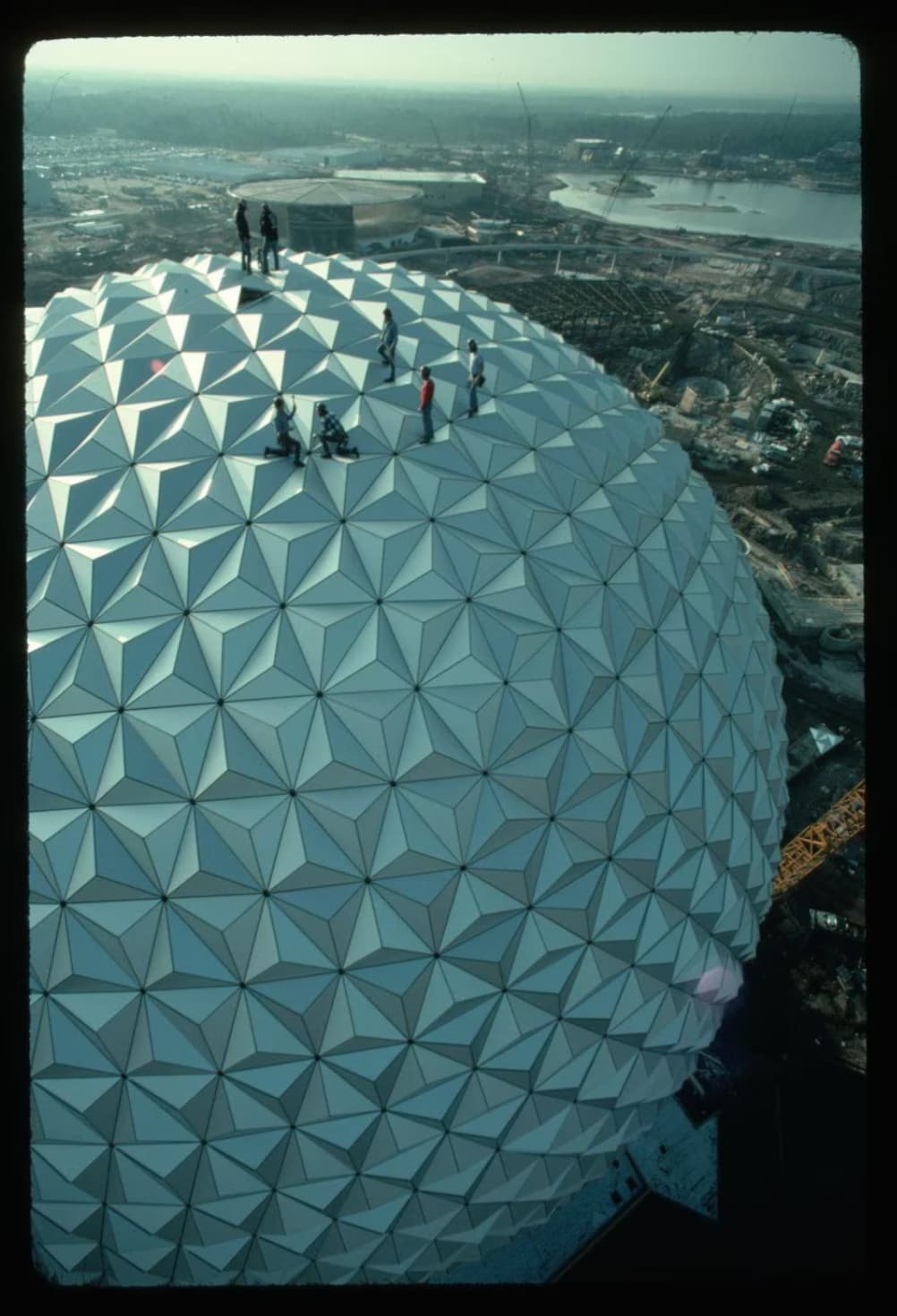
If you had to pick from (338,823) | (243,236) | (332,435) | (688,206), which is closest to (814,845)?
(338,823)

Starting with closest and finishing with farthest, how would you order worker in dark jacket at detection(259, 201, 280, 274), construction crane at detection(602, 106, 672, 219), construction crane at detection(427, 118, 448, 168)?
worker in dark jacket at detection(259, 201, 280, 274)
construction crane at detection(602, 106, 672, 219)
construction crane at detection(427, 118, 448, 168)

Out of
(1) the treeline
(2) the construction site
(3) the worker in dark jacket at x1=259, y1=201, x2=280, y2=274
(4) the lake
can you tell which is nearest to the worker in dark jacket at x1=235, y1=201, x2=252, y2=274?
(3) the worker in dark jacket at x1=259, y1=201, x2=280, y2=274

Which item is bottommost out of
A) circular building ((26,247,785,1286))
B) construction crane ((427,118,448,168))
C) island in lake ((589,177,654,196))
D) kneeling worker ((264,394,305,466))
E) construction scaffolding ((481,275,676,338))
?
circular building ((26,247,785,1286))

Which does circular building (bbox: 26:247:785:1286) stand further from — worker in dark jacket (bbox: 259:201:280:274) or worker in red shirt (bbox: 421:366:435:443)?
worker in dark jacket (bbox: 259:201:280:274)

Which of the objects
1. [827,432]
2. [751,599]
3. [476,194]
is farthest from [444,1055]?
[476,194]

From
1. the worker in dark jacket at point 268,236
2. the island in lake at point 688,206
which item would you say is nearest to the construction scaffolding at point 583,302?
the island in lake at point 688,206

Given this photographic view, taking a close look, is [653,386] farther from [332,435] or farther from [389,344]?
[332,435]
